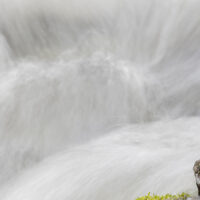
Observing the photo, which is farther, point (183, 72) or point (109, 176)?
point (183, 72)

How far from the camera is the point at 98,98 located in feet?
22.1

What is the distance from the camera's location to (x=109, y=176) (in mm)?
4820

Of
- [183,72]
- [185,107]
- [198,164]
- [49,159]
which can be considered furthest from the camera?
[183,72]

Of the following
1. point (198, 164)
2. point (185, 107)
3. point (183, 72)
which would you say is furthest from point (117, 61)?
point (198, 164)

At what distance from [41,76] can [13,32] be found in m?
1.61

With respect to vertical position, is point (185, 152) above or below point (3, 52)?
below

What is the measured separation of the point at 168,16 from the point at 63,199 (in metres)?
4.74

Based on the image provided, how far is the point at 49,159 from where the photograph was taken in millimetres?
5906

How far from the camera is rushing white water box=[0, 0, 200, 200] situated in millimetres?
4922

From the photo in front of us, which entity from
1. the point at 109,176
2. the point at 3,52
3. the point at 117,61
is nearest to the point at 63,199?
the point at 109,176

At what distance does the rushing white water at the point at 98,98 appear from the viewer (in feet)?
16.1

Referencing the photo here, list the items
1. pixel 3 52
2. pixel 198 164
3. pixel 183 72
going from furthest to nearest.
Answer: pixel 3 52 → pixel 183 72 → pixel 198 164

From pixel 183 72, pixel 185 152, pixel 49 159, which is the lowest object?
pixel 185 152

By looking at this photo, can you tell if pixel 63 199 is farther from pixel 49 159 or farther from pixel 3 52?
pixel 3 52
